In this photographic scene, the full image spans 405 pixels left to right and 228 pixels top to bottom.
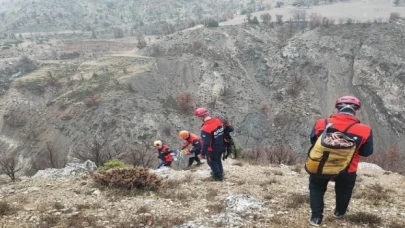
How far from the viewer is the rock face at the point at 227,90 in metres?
39.6

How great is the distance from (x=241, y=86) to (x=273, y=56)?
9.34 metres

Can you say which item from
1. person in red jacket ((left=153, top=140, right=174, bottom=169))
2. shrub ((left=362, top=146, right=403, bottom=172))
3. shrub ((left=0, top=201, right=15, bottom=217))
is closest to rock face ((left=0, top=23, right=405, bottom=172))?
shrub ((left=362, top=146, right=403, bottom=172))

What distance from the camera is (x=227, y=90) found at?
1908 inches

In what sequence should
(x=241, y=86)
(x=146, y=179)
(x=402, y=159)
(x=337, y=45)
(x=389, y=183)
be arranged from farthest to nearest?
(x=337, y=45) → (x=241, y=86) → (x=402, y=159) → (x=389, y=183) → (x=146, y=179)

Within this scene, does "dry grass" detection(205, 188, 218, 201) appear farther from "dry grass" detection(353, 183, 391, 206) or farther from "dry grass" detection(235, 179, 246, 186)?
"dry grass" detection(353, 183, 391, 206)

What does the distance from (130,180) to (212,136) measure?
2.31m

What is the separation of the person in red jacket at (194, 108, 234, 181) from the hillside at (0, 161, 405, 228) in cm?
76

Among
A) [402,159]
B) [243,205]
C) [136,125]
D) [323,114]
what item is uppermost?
[243,205]

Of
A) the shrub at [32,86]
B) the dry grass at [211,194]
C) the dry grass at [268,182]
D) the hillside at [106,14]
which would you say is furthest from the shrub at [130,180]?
the hillside at [106,14]

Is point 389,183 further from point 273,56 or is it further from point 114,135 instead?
point 273,56

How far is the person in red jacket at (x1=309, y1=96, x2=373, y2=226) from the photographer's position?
18.6 ft

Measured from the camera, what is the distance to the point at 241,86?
164 ft

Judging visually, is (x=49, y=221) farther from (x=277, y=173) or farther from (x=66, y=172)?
(x=277, y=173)

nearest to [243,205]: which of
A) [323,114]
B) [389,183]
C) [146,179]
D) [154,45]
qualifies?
[146,179]
